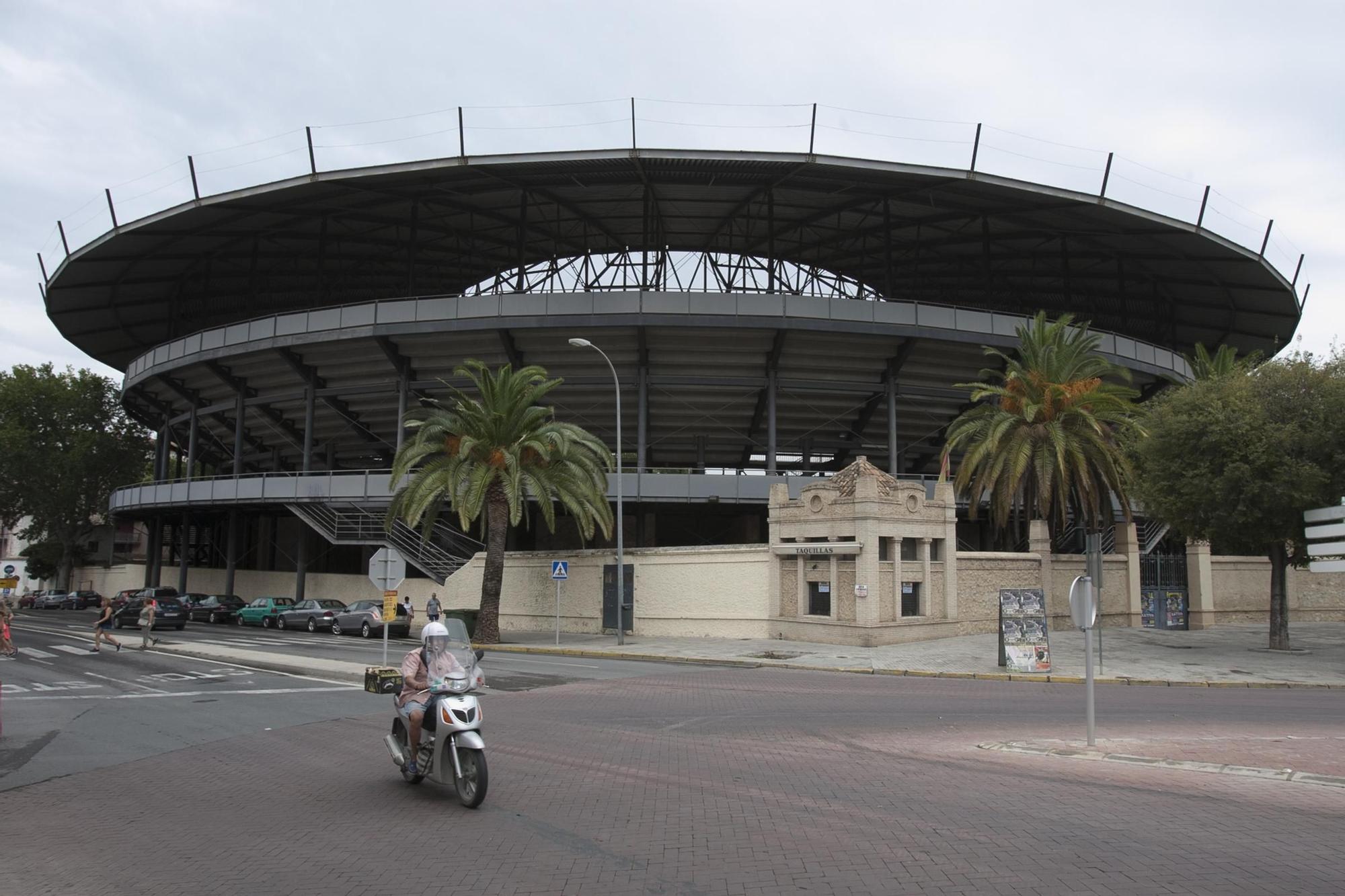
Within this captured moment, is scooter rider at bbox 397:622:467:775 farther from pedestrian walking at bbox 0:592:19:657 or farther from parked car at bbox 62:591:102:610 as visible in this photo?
parked car at bbox 62:591:102:610

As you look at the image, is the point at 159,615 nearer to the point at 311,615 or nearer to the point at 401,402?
the point at 311,615

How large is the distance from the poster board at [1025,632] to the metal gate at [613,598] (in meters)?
14.7

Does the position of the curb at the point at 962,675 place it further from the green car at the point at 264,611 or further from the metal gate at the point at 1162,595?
the green car at the point at 264,611

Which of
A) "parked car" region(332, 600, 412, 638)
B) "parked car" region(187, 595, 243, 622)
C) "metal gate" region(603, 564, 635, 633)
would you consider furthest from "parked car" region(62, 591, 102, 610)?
"metal gate" region(603, 564, 635, 633)

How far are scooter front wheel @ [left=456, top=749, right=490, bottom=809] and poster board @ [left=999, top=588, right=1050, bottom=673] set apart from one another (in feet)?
51.7

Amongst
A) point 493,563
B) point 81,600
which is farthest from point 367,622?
point 81,600

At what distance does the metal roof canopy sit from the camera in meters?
40.8

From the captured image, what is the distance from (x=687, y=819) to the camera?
7934 mm

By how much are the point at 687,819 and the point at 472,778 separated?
75.0 inches

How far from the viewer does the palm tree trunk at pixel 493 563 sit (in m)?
30.8

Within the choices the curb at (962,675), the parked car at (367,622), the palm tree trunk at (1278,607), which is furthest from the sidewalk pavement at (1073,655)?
the parked car at (367,622)

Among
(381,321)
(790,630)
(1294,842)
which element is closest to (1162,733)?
(1294,842)

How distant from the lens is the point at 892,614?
27.2 metres

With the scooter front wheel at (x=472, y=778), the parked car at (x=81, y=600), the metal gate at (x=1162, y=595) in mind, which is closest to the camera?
the scooter front wheel at (x=472, y=778)
